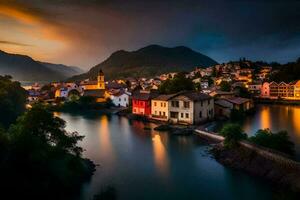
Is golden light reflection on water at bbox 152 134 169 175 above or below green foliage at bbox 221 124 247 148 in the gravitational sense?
below

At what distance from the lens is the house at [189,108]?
70.8ft

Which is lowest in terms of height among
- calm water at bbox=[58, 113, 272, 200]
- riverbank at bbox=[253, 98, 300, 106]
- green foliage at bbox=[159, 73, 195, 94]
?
calm water at bbox=[58, 113, 272, 200]

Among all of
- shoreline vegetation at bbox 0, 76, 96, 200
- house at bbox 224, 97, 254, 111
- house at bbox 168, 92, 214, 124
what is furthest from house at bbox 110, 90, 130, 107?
shoreline vegetation at bbox 0, 76, 96, 200

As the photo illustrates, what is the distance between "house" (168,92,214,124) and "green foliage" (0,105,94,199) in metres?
11.3

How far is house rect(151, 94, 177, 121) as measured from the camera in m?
23.3

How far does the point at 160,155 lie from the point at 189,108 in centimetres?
745

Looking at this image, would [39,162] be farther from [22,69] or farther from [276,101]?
[22,69]

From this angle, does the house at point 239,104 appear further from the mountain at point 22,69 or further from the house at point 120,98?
the mountain at point 22,69

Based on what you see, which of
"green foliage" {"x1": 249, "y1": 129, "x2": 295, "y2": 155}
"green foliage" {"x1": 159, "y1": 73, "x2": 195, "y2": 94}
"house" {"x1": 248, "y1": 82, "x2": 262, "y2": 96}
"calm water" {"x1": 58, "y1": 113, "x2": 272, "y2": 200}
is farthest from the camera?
"house" {"x1": 248, "y1": 82, "x2": 262, "y2": 96}

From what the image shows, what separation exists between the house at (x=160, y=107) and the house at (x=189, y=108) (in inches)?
17.0

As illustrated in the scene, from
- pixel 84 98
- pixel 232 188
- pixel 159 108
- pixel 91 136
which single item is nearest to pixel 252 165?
pixel 232 188

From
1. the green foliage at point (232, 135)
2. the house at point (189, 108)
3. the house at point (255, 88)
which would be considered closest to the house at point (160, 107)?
the house at point (189, 108)

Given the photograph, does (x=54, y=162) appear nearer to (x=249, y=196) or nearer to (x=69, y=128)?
(x=249, y=196)

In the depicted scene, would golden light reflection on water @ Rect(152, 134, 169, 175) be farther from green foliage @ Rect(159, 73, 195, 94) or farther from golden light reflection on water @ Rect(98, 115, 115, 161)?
green foliage @ Rect(159, 73, 195, 94)
